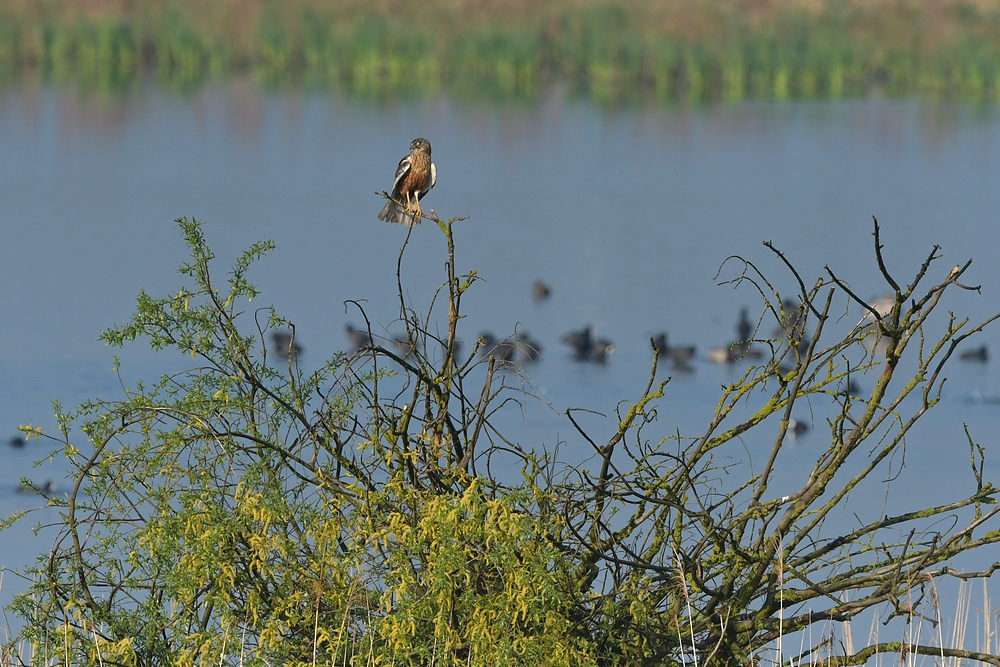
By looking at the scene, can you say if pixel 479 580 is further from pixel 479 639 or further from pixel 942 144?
pixel 942 144

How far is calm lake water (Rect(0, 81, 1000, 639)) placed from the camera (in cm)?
1028

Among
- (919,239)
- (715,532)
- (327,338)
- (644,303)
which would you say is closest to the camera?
(715,532)

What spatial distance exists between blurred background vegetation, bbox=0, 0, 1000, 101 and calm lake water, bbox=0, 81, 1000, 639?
77 cm

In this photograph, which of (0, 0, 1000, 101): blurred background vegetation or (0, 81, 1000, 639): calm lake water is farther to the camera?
(0, 0, 1000, 101): blurred background vegetation

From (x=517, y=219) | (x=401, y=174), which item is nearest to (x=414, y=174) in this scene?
(x=401, y=174)

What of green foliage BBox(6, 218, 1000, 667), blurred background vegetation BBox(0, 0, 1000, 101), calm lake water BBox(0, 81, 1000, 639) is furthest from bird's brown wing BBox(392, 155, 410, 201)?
blurred background vegetation BBox(0, 0, 1000, 101)

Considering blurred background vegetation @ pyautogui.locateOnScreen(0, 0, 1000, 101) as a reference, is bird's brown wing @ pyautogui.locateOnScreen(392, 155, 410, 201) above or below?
below

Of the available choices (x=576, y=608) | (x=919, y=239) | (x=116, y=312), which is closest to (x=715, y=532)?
(x=576, y=608)

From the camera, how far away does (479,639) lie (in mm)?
2871

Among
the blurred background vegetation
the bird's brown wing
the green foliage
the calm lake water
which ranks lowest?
the green foliage

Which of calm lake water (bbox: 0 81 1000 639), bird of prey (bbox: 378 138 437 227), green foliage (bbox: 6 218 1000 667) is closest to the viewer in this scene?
green foliage (bbox: 6 218 1000 667)

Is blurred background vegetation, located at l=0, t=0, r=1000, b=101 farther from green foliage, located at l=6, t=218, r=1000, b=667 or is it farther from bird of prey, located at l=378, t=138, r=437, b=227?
green foliage, located at l=6, t=218, r=1000, b=667

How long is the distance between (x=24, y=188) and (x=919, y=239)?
10007mm

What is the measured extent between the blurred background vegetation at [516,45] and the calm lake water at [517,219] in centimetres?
77
